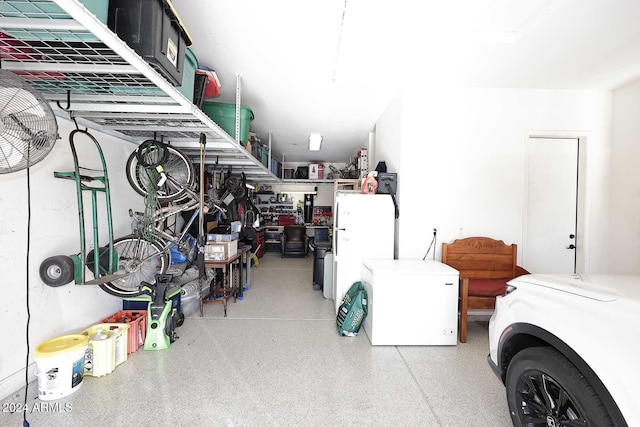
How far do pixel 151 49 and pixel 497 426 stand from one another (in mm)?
2987

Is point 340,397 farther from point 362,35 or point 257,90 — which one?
point 257,90

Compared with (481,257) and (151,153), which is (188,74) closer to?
(151,153)

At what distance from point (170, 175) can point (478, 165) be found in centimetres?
370

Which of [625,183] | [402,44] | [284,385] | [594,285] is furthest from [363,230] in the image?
[625,183]

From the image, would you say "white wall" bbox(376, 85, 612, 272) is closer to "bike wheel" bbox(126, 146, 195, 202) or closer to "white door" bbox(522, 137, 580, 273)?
"white door" bbox(522, 137, 580, 273)

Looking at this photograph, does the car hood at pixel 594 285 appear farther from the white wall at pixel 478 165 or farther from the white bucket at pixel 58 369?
the white bucket at pixel 58 369

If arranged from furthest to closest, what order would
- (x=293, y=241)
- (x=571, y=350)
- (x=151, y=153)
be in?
(x=293, y=241)
(x=151, y=153)
(x=571, y=350)

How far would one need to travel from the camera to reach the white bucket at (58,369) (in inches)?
67.5

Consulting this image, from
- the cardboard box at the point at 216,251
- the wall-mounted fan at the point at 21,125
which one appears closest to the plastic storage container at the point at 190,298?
the cardboard box at the point at 216,251

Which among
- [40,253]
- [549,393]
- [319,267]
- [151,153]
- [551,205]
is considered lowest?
[319,267]

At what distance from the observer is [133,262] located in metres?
2.63

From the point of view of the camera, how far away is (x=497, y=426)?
61.6 inches

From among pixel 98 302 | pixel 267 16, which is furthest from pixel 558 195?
pixel 98 302

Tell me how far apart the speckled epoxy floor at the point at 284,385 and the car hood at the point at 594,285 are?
0.99 m
